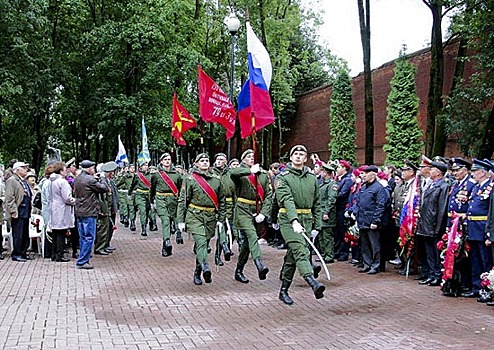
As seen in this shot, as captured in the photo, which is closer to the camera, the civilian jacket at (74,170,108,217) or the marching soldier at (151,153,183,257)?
the civilian jacket at (74,170,108,217)

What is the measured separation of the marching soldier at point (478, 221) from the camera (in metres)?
8.86

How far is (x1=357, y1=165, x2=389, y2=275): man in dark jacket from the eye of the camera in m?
11.2

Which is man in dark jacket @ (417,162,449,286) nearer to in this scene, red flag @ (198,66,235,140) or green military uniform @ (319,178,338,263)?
green military uniform @ (319,178,338,263)

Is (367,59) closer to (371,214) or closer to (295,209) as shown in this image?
(371,214)

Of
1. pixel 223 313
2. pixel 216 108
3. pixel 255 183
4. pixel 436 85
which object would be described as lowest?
pixel 223 313

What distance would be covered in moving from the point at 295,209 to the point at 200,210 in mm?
2265

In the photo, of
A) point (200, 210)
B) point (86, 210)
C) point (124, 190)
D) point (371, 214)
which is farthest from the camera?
point (124, 190)

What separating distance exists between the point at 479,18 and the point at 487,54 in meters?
0.95

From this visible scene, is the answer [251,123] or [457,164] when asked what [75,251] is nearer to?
[251,123]

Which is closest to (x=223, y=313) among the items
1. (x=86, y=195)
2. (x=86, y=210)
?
(x=86, y=210)

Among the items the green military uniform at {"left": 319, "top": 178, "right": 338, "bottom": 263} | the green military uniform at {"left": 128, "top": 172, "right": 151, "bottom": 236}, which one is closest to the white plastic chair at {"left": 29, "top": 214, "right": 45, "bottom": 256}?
the green military uniform at {"left": 128, "top": 172, "right": 151, "bottom": 236}

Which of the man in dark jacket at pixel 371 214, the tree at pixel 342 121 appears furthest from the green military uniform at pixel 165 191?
the tree at pixel 342 121

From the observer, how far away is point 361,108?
97.7 feet

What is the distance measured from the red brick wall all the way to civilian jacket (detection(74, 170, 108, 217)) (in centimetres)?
1438
